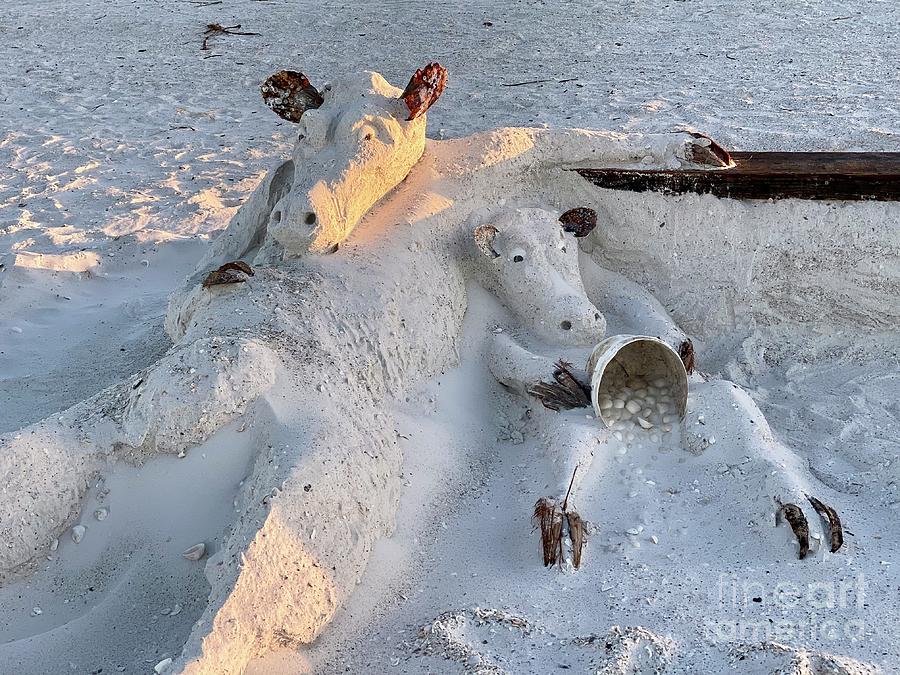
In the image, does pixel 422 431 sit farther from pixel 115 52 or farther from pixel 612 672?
pixel 115 52

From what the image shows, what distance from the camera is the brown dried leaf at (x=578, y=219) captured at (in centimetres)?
334

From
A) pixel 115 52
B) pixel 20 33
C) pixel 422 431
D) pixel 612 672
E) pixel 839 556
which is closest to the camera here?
pixel 612 672

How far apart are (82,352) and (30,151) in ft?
8.82

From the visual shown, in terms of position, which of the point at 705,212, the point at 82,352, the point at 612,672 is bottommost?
the point at 82,352

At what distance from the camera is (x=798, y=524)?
94.2 inches

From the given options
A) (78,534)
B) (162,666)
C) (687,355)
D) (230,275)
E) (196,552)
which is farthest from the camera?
(687,355)

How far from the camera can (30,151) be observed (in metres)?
5.78

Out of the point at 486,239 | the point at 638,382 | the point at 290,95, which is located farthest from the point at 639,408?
the point at 290,95

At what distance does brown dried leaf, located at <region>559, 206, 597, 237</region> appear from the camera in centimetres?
334

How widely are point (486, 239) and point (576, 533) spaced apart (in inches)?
45.9

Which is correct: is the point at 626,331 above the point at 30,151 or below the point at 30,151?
above

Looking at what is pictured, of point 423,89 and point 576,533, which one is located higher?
point 423,89

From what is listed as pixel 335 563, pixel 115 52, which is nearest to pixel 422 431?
pixel 335 563

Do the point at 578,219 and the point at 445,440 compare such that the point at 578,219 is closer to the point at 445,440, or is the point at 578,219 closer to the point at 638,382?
the point at 638,382
